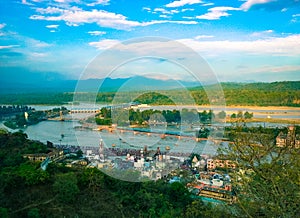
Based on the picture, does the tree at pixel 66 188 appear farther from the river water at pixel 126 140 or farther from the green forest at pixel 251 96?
the green forest at pixel 251 96

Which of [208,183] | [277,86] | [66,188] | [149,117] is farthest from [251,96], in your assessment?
[66,188]

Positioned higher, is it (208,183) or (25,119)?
(25,119)

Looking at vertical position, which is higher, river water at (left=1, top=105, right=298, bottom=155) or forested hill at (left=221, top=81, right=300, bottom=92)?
forested hill at (left=221, top=81, right=300, bottom=92)

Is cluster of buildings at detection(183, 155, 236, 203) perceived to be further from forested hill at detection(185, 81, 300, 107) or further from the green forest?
forested hill at detection(185, 81, 300, 107)

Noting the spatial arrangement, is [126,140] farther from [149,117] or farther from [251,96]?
[251,96]

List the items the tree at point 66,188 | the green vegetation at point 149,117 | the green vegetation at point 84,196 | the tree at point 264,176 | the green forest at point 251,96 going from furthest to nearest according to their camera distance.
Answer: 1. the green forest at point 251,96
2. the green vegetation at point 149,117
3. the tree at point 66,188
4. the green vegetation at point 84,196
5. the tree at point 264,176

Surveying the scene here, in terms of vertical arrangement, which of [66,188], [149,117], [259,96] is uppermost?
[259,96]

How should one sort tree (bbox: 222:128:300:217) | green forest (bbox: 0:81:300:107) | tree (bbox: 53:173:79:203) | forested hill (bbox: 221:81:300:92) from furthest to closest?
forested hill (bbox: 221:81:300:92)
green forest (bbox: 0:81:300:107)
tree (bbox: 53:173:79:203)
tree (bbox: 222:128:300:217)

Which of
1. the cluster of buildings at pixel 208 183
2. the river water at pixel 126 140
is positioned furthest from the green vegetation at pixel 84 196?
the river water at pixel 126 140

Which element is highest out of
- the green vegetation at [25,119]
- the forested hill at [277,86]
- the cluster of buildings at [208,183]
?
the forested hill at [277,86]

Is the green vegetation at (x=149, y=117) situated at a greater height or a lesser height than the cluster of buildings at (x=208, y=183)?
greater

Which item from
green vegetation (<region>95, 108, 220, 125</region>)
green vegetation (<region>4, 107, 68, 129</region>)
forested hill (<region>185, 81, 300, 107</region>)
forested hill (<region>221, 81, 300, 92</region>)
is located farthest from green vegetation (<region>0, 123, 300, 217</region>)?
forested hill (<region>221, 81, 300, 92</region>)

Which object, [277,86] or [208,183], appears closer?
[208,183]

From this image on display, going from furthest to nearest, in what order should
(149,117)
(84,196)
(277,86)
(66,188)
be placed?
(277,86)
(149,117)
(84,196)
(66,188)
